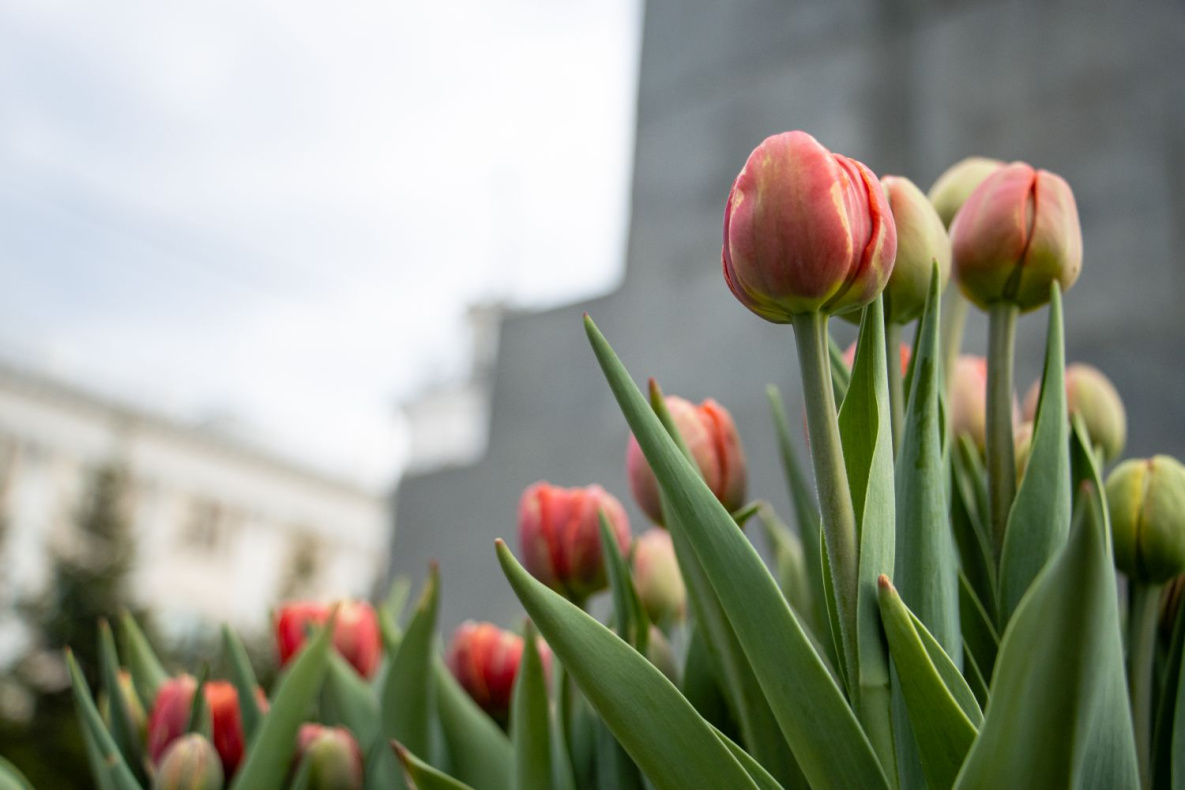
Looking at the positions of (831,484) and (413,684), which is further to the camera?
(413,684)

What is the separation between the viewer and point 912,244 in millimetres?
287

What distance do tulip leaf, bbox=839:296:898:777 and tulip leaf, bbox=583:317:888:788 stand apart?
0.01 m

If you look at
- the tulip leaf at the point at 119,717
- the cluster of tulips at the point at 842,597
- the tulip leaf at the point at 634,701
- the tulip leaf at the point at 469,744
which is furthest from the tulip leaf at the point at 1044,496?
the tulip leaf at the point at 119,717

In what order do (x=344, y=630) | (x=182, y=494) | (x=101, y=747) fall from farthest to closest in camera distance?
1. (x=182, y=494)
2. (x=344, y=630)
3. (x=101, y=747)

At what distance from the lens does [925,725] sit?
0.70ft

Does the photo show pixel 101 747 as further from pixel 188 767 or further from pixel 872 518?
pixel 872 518

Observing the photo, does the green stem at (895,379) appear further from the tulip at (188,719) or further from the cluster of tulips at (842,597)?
the tulip at (188,719)

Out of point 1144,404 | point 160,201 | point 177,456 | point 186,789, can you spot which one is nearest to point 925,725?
point 186,789

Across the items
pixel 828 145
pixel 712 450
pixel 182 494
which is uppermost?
pixel 182 494

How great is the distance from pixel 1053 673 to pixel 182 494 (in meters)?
17.1

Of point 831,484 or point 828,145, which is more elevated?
point 828,145

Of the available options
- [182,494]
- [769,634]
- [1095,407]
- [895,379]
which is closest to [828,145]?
[1095,407]

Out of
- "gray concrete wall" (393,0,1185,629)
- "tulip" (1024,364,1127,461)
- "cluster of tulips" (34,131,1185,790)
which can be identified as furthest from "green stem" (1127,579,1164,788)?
"gray concrete wall" (393,0,1185,629)

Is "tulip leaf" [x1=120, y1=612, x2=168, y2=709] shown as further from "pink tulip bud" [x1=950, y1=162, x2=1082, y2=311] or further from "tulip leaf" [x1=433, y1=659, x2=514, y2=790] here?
"pink tulip bud" [x1=950, y1=162, x2=1082, y2=311]
